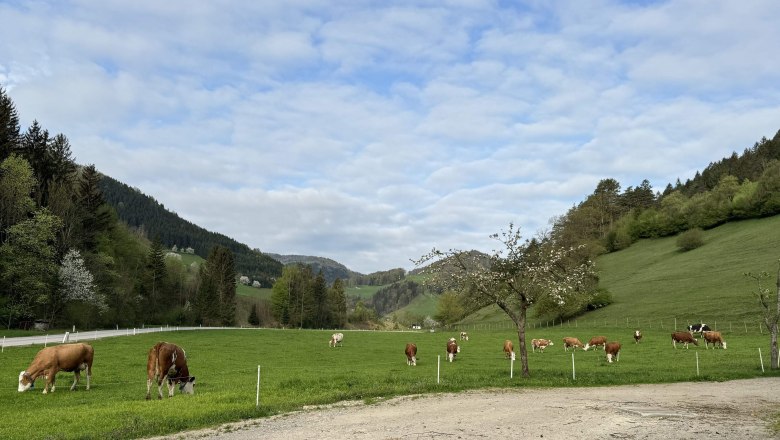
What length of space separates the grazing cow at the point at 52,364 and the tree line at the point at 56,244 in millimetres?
41140

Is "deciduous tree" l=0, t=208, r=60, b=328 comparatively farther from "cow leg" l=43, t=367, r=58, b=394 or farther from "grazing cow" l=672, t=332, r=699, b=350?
"grazing cow" l=672, t=332, r=699, b=350

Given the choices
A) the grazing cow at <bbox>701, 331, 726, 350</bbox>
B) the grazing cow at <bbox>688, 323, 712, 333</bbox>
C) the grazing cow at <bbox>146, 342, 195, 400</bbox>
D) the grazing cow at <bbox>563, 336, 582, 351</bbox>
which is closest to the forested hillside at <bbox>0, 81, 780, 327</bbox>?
the grazing cow at <bbox>688, 323, 712, 333</bbox>

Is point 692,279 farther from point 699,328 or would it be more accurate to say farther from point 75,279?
point 75,279

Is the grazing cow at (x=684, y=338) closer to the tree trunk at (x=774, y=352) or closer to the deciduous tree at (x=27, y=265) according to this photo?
the tree trunk at (x=774, y=352)

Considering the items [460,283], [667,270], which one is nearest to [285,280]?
[667,270]

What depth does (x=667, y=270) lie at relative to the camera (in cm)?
9406

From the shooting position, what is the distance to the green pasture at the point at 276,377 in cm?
1530

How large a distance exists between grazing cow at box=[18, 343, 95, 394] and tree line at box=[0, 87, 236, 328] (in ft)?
135

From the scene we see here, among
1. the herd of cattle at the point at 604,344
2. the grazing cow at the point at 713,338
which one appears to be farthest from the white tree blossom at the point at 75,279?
the grazing cow at the point at 713,338

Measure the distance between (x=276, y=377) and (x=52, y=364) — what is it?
10.2m

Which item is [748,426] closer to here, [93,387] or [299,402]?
[299,402]

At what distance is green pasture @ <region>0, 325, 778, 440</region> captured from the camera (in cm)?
1530

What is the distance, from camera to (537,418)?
50.3ft

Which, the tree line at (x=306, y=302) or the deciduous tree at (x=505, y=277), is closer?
the deciduous tree at (x=505, y=277)
